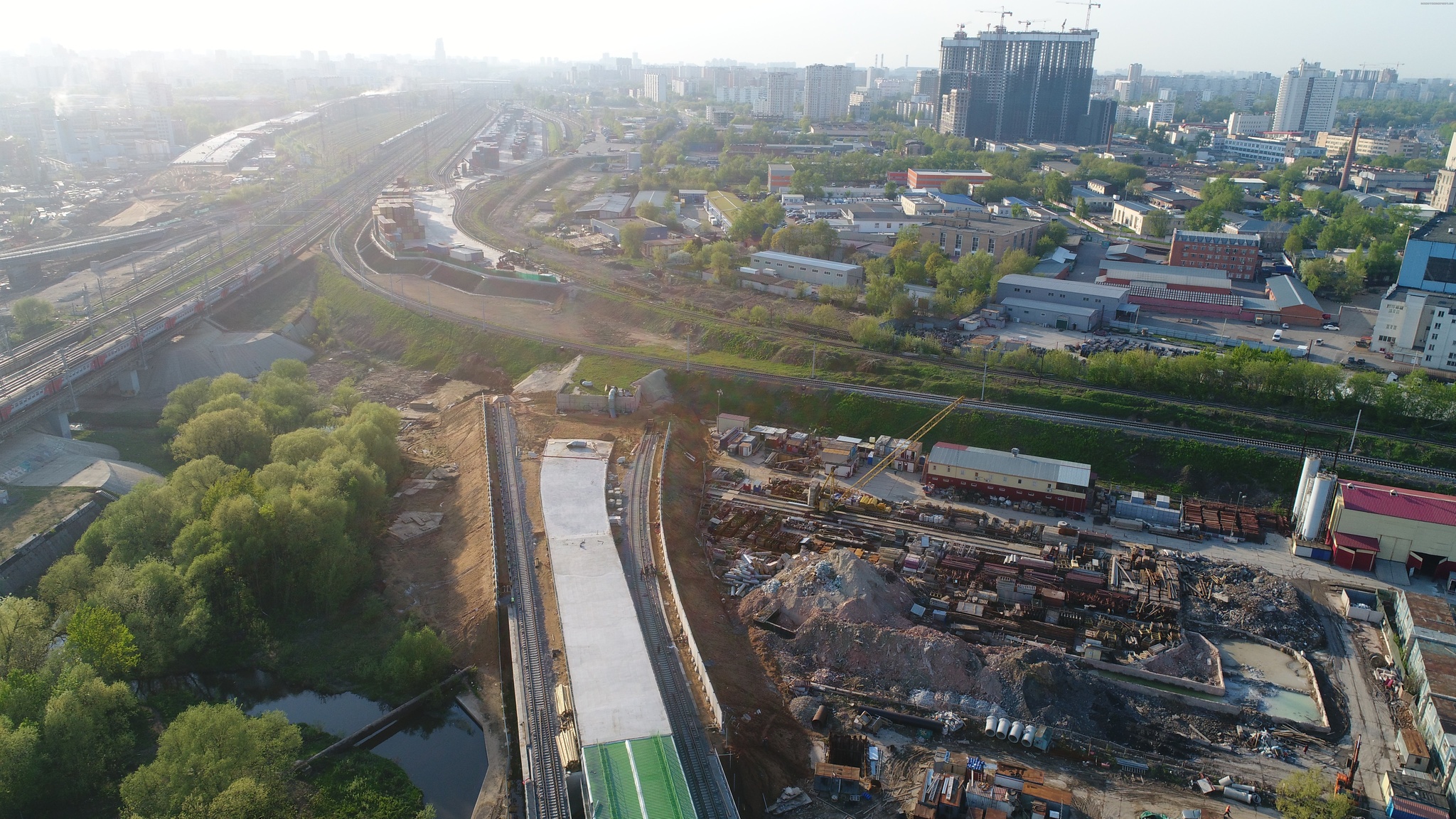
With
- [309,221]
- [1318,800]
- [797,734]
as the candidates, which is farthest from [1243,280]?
[309,221]

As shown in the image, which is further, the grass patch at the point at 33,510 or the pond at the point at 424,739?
the grass patch at the point at 33,510

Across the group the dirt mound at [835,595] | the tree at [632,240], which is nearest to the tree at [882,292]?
the tree at [632,240]

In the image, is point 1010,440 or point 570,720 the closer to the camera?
point 570,720

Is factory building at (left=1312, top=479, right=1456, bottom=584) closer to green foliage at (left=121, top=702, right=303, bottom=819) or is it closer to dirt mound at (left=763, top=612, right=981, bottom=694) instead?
dirt mound at (left=763, top=612, right=981, bottom=694)

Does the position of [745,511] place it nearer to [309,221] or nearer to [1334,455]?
[1334,455]

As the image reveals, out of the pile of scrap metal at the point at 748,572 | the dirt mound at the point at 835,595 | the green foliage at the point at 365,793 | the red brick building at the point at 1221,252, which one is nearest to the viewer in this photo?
the green foliage at the point at 365,793

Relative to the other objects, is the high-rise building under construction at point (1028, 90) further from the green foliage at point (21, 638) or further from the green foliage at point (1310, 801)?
the green foliage at point (21, 638)

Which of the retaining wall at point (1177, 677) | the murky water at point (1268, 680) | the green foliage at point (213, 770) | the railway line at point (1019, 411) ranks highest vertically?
the railway line at point (1019, 411)

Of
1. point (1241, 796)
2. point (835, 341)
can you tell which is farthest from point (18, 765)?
point (835, 341)

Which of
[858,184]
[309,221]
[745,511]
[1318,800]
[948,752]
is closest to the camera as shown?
[1318,800]
